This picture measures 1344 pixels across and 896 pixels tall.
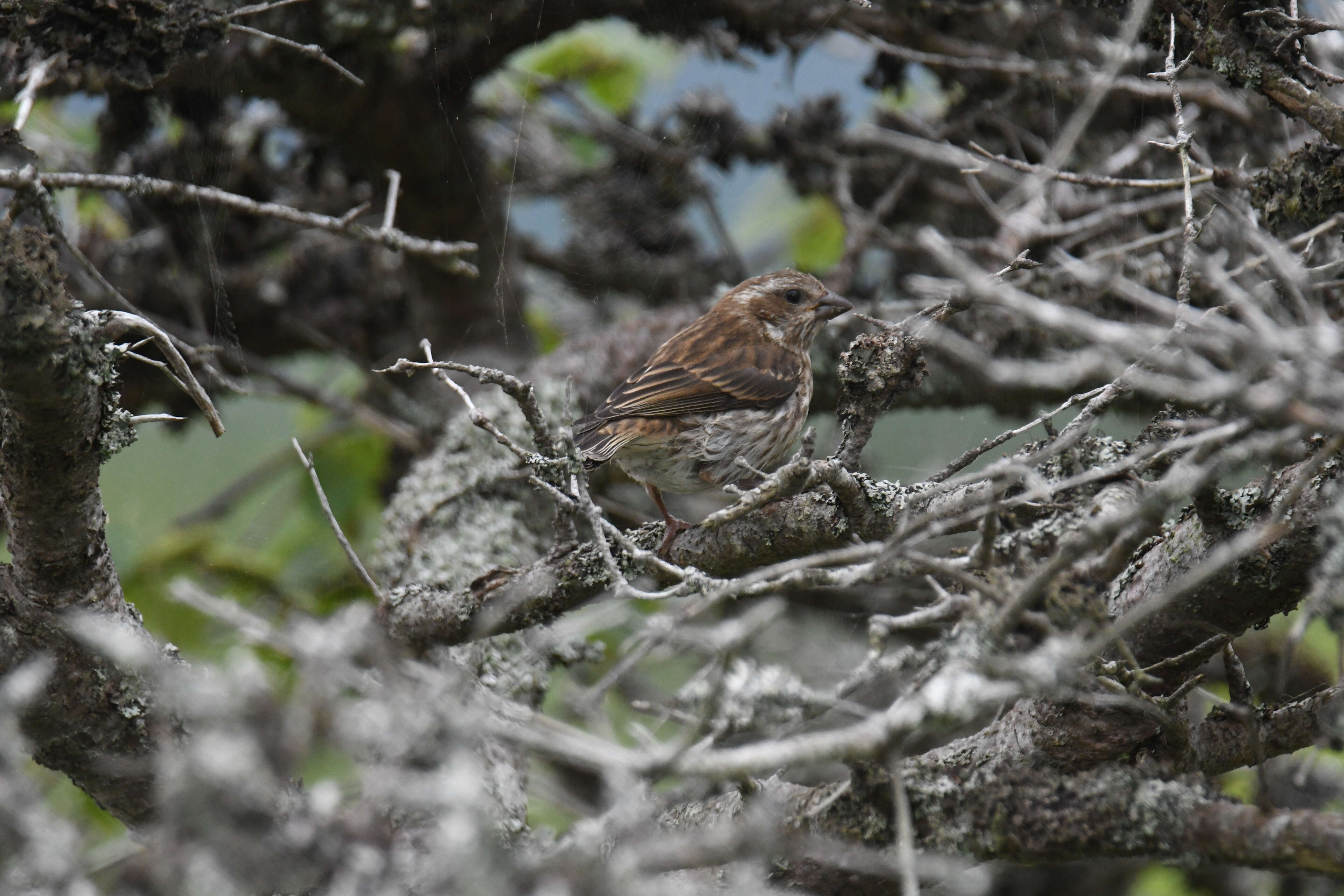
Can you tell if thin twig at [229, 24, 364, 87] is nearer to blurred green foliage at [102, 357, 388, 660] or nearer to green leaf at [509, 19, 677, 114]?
A: blurred green foliage at [102, 357, 388, 660]

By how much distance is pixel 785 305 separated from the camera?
16.6 ft

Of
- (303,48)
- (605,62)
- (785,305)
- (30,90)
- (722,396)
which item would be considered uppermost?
(303,48)

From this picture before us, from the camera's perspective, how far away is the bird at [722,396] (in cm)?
433

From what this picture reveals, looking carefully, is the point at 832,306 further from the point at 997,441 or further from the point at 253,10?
the point at 253,10

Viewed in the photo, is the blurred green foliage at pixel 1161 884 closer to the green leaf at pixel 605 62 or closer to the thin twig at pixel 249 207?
the thin twig at pixel 249 207

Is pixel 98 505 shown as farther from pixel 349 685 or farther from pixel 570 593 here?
pixel 349 685

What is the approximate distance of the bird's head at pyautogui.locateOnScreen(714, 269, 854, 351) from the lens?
4.97 m

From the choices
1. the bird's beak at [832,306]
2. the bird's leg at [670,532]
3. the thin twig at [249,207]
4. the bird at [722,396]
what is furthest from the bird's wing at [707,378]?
the thin twig at [249,207]

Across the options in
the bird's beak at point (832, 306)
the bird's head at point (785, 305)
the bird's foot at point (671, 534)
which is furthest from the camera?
the bird's head at point (785, 305)

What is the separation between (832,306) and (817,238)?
1.67 metres

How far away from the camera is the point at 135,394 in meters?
5.10

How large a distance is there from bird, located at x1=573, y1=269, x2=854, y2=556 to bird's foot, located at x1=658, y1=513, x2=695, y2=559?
2.35 feet

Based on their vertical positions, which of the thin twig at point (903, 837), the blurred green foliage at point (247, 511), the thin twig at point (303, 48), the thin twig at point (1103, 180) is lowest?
the blurred green foliage at point (247, 511)

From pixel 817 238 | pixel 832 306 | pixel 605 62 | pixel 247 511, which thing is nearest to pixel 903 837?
pixel 832 306
